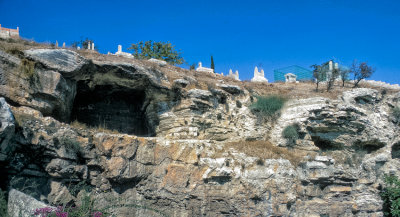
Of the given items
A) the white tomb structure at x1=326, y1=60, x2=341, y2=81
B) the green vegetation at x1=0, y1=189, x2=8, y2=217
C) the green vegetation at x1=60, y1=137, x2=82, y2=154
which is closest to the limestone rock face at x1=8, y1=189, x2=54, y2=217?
the green vegetation at x1=0, y1=189, x2=8, y2=217

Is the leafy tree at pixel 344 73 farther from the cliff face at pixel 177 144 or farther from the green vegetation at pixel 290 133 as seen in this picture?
the green vegetation at pixel 290 133

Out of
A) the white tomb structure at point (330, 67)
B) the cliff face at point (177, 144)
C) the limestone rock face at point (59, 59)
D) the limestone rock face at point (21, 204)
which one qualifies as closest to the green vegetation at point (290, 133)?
the cliff face at point (177, 144)

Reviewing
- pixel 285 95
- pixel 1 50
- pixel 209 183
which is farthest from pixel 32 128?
pixel 285 95

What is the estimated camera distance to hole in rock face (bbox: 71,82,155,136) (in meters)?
14.8

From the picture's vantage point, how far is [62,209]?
8055 millimetres

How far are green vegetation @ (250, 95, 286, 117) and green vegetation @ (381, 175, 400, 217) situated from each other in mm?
5700

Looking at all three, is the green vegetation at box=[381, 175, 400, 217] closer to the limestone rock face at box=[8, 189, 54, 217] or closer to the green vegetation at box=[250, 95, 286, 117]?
the green vegetation at box=[250, 95, 286, 117]

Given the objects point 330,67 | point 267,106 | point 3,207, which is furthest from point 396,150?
point 3,207

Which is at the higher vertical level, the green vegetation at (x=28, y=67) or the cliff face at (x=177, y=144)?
the green vegetation at (x=28, y=67)

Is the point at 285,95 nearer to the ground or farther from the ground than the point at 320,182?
farther from the ground

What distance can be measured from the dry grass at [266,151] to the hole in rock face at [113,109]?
3940mm

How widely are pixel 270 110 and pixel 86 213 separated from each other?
33.5 feet

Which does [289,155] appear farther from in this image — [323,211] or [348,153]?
[348,153]

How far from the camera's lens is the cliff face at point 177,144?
1061cm
